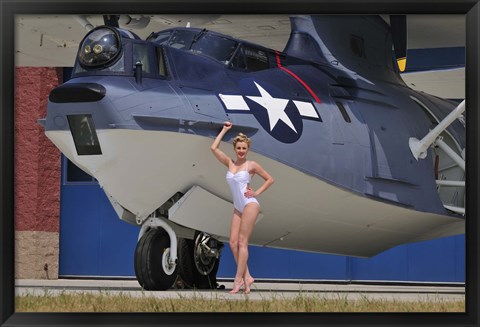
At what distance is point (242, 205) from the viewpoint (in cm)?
1014

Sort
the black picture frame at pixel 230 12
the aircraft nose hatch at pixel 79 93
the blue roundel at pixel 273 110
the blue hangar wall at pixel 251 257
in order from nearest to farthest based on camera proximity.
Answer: the black picture frame at pixel 230 12 → the aircraft nose hatch at pixel 79 93 → the blue roundel at pixel 273 110 → the blue hangar wall at pixel 251 257

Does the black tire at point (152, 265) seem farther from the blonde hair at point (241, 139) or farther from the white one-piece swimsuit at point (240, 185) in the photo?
the blonde hair at point (241, 139)

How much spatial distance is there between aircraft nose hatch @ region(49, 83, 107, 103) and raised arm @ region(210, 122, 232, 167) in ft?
4.38

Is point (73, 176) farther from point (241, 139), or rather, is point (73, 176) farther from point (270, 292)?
point (241, 139)

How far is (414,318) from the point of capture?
7449mm

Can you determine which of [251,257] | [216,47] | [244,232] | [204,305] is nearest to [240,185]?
[244,232]

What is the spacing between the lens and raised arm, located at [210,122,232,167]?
10.5 meters

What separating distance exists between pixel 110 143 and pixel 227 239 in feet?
8.19

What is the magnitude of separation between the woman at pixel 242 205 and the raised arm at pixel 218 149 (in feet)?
0.67

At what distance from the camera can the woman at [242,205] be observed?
32.8 feet

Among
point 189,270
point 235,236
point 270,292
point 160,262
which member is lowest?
point 270,292

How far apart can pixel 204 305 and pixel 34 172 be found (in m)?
12.5

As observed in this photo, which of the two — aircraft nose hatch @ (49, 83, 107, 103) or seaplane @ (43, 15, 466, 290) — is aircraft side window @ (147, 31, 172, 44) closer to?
seaplane @ (43, 15, 466, 290)

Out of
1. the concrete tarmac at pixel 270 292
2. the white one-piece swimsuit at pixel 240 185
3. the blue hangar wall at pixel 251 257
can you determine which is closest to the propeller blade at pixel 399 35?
the concrete tarmac at pixel 270 292
